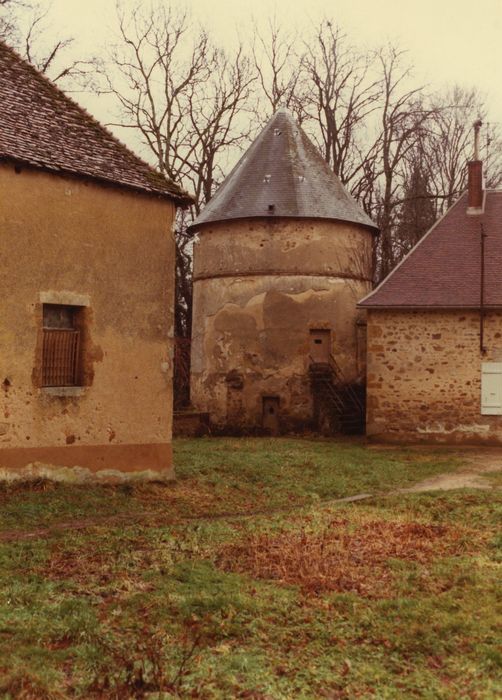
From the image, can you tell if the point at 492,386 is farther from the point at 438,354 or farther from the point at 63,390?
the point at 63,390

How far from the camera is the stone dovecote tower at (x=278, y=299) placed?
25172 millimetres

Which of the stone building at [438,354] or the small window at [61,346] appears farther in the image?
the stone building at [438,354]

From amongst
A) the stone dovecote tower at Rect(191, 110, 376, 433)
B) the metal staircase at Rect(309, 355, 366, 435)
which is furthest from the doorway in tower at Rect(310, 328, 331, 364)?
the metal staircase at Rect(309, 355, 366, 435)

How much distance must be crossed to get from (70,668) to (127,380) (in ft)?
27.0

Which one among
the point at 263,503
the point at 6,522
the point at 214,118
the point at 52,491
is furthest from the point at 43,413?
the point at 214,118

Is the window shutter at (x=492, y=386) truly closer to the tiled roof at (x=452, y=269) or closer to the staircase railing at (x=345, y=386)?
the tiled roof at (x=452, y=269)

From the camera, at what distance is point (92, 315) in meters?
13.3

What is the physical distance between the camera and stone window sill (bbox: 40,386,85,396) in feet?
41.5

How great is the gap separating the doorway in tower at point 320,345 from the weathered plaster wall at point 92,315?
11369 millimetres

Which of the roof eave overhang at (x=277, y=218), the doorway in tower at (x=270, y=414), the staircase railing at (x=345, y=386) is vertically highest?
the roof eave overhang at (x=277, y=218)

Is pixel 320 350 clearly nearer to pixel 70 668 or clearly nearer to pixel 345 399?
pixel 345 399

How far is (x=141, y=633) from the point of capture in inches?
247

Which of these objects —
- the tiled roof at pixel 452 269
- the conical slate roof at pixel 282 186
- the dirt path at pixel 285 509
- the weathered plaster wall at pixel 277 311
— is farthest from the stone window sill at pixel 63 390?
the conical slate roof at pixel 282 186

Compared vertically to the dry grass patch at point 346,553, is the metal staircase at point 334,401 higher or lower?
higher
